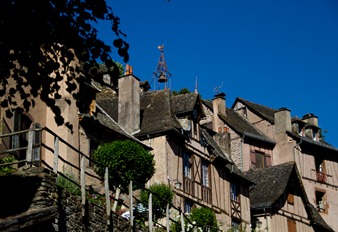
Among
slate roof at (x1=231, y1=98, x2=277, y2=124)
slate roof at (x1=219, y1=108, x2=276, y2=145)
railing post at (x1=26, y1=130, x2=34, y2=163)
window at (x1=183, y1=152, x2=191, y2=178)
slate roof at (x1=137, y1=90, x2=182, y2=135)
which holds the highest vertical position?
slate roof at (x1=231, y1=98, x2=277, y2=124)

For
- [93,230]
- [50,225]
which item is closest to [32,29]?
[50,225]

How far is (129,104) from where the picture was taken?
116 ft

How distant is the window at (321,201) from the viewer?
5125cm

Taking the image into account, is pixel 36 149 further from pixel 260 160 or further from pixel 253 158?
pixel 260 160

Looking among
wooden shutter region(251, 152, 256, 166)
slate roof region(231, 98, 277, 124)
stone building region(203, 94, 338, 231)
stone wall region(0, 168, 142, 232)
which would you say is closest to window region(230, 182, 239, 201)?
stone building region(203, 94, 338, 231)

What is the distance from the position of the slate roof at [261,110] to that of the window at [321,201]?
5606 mm

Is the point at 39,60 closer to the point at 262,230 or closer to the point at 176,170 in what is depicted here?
the point at 176,170

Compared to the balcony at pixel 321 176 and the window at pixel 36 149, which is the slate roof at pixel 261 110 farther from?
the window at pixel 36 149

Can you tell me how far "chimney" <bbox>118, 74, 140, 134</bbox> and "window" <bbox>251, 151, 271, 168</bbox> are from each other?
53.9 ft

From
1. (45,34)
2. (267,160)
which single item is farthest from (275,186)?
(45,34)

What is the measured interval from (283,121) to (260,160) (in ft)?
11.0

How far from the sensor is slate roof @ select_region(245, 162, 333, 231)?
43219 millimetres

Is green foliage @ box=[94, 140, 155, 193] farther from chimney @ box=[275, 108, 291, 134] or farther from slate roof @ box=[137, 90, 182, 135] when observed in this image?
chimney @ box=[275, 108, 291, 134]

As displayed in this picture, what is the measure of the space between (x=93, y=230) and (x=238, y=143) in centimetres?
3149
